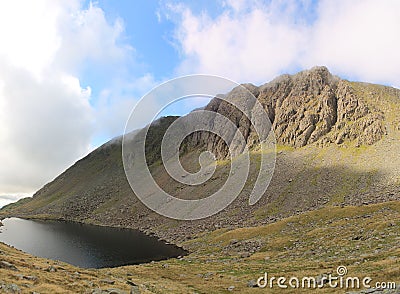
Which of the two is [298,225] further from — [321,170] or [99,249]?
[321,170]

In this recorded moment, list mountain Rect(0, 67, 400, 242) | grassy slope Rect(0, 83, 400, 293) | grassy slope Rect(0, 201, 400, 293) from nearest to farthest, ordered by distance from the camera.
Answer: grassy slope Rect(0, 201, 400, 293) < grassy slope Rect(0, 83, 400, 293) < mountain Rect(0, 67, 400, 242)

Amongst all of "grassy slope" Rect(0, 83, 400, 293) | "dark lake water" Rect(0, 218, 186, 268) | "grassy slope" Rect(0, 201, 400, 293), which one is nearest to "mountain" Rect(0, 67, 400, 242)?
"grassy slope" Rect(0, 83, 400, 293)

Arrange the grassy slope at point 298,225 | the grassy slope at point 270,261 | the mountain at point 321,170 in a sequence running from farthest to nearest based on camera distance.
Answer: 1. the mountain at point 321,170
2. the grassy slope at point 298,225
3. the grassy slope at point 270,261

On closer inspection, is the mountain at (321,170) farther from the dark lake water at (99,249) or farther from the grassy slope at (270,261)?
the grassy slope at (270,261)

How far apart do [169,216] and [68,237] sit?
151 feet

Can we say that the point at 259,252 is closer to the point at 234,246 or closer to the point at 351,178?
the point at 234,246

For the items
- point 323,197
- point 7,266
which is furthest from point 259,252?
point 323,197

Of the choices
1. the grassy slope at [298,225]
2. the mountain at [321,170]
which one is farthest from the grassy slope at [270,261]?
the mountain at [321,170]

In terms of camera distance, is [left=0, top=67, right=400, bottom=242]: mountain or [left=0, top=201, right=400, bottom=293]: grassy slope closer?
[left=0, top=201, right=400, bottom=293]: grassy slope

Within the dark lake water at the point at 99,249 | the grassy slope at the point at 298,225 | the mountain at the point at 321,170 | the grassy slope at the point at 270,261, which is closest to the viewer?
the grassy slope at the point at 270,261

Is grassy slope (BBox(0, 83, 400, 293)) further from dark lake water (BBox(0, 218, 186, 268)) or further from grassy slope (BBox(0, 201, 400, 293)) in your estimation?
dark lake water (BBox(0, 218, 186, 268))

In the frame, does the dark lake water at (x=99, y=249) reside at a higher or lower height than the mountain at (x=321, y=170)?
lower

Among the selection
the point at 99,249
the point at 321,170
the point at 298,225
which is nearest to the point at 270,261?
the point at 298,225

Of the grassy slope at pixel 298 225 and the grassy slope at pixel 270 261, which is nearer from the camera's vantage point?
the grassy slope at pixel 270 261
